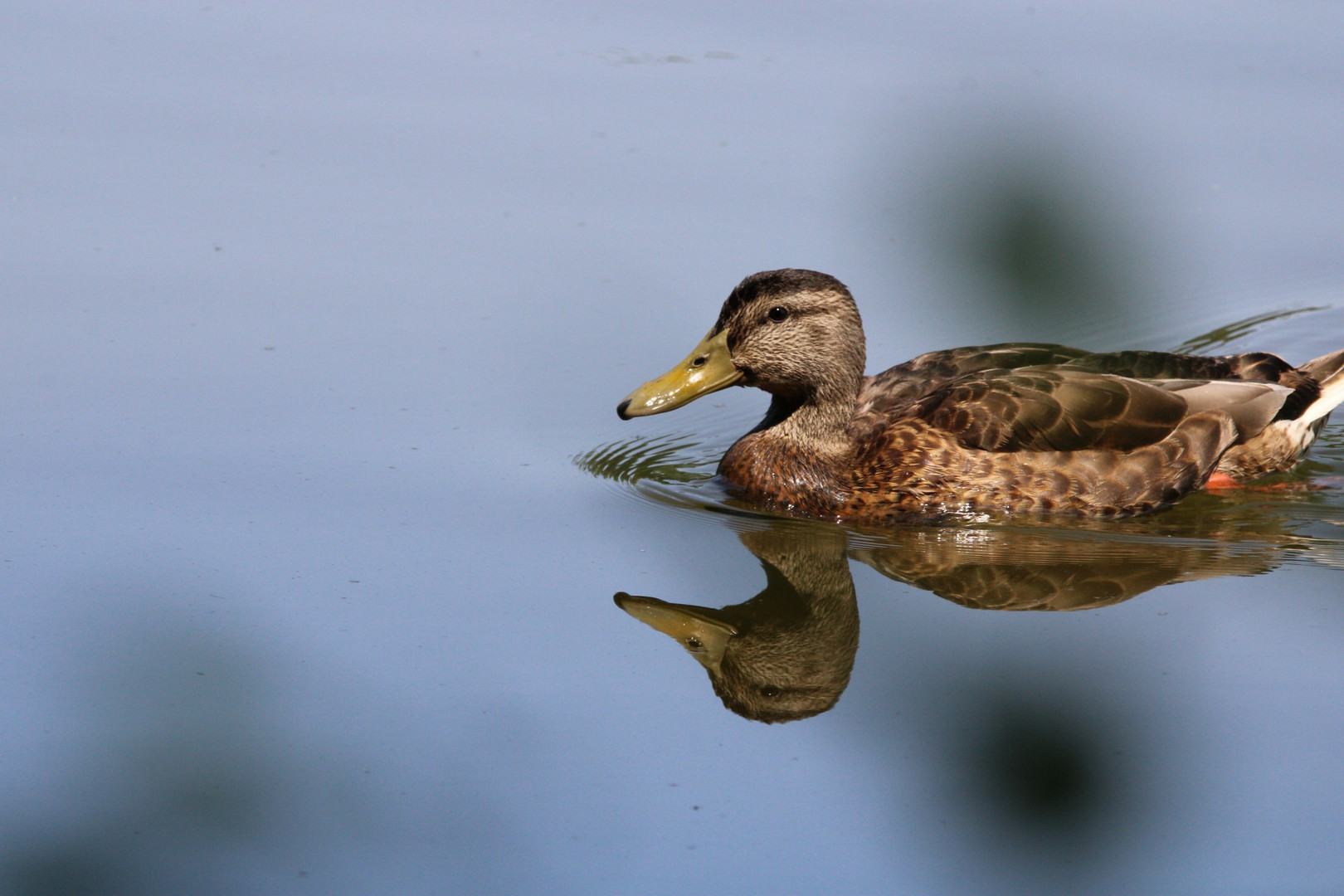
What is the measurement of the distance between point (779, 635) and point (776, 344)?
199cm

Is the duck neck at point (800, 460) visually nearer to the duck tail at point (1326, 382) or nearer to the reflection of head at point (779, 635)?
the reflection of head at point (779, 635)

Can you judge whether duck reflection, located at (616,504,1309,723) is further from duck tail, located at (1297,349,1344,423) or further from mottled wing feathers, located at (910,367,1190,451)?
duck tail, located at (1297,349,1344,423)

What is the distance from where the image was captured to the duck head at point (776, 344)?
27.1 ft

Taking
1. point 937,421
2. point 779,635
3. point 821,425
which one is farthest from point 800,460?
point 779,635

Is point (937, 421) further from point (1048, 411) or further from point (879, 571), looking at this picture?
point (879, 571)

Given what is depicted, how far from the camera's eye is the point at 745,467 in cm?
856

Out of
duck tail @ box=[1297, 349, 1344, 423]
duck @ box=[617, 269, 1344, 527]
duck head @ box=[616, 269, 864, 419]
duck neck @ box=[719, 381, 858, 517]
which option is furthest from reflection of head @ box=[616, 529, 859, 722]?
duck tail @ box=[1297, 349, 1344, 423]

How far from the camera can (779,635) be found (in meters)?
6.83

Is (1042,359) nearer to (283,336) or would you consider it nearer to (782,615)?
(782,615)

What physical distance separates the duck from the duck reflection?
0.66 feet

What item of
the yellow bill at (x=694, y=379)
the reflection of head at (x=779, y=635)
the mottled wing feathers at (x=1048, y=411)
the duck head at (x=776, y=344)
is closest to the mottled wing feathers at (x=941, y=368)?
the mottled wing feathers at (x=1048, y=411)

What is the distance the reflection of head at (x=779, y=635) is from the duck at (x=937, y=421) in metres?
0.76

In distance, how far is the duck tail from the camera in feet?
29.3

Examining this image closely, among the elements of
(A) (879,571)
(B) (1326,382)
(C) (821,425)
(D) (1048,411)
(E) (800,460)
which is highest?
(B) (1326,382)
